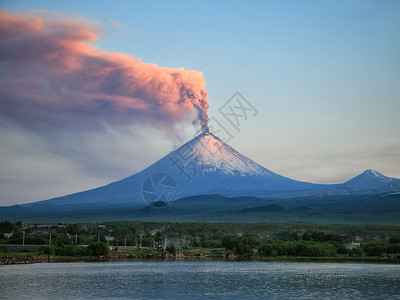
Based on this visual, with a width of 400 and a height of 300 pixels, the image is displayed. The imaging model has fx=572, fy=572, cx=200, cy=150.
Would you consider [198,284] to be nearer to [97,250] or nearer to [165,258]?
[97,250]

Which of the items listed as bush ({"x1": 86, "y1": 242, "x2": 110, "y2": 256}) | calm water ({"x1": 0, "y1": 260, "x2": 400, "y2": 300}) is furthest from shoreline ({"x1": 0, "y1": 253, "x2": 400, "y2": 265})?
calm water ({"x1": 0, "y1": 260, "x2": 400, "y2": 300})

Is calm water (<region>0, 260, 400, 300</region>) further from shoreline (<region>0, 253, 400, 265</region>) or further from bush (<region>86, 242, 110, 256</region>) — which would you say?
bush (<region>86, 242, 110, 256</region>)

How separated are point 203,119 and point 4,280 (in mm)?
124157

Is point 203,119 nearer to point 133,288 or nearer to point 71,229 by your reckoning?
point 71,229

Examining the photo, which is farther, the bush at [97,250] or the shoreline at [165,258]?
the bush at [97,250]

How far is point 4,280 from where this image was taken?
4438cm

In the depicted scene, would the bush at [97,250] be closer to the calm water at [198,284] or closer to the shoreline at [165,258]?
the shoreline at [165,258]

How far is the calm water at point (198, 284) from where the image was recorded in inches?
1462

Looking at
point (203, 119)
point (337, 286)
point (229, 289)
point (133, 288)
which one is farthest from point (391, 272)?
point (203, 119)

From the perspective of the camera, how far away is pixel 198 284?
44.3 m

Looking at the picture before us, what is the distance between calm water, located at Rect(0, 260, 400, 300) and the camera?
122 feet

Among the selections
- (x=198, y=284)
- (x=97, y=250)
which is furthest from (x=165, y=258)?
(x=198, y=284)

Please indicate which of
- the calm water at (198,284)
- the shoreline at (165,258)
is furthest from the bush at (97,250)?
the calm water at (198,284)

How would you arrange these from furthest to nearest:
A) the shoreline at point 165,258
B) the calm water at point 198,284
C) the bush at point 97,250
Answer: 1. the bush at point 97,250
2. the shoreline at point 165,258
3. the calm water at point 198,284
